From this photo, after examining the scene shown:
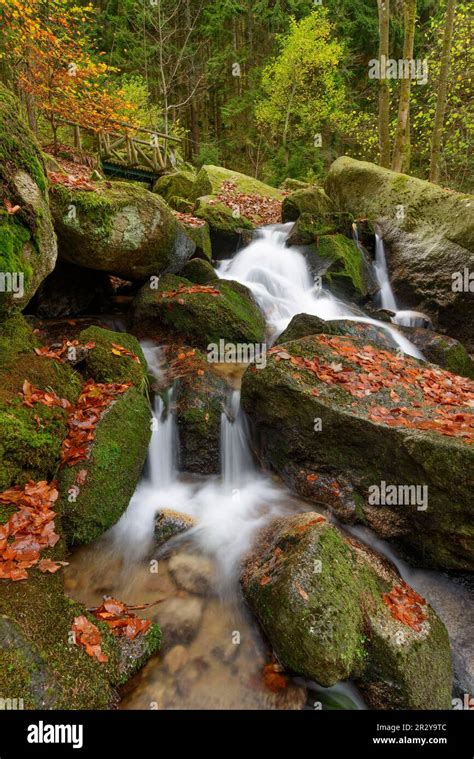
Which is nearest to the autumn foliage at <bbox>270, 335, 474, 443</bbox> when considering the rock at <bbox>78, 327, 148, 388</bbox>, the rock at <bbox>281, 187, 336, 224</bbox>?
the rock at <bbox>78, 327, 148, 388</bbox>

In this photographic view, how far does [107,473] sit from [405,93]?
1318 cm

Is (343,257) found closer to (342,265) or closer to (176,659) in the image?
(342,265)

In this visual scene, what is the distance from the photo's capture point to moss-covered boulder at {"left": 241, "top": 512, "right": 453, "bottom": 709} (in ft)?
10.3

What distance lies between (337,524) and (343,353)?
253cm

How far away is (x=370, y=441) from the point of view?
4.75 m

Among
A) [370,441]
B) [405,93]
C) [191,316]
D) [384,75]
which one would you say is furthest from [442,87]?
[370,441]

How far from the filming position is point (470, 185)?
18703 millimetres

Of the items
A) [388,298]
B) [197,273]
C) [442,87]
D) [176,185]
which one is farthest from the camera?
[176,185]

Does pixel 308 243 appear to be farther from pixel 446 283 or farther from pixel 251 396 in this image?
pixel 251 396

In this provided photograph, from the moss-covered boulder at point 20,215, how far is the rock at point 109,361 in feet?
3.39

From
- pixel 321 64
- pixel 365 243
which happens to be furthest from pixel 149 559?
pixel 321 64

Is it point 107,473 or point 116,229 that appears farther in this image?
point 116,229

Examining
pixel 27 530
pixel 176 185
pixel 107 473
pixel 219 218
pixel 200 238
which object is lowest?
pixel 27 530

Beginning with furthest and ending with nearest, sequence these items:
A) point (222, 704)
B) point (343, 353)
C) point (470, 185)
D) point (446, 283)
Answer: point (470, 185) → point (446, 283) → point (343, 353) → point (222, 704)
